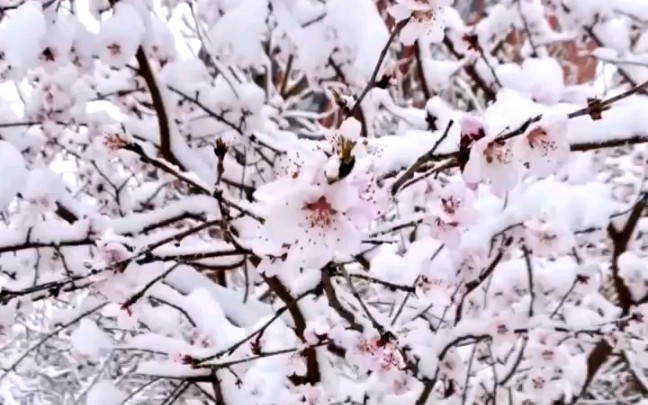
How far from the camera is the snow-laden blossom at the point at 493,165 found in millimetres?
1267

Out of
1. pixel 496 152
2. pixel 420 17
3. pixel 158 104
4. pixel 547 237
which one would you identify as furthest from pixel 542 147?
pixel 158 104

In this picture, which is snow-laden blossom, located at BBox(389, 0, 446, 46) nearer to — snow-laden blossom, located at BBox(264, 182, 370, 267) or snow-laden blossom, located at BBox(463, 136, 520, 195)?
snow-laden blossom, located at BBox(463, 136, 520, 195)

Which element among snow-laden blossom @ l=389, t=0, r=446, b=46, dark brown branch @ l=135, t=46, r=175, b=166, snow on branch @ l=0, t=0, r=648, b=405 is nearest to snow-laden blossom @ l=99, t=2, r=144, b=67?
snow on branch @ l=0, t=0, r=648, b=405

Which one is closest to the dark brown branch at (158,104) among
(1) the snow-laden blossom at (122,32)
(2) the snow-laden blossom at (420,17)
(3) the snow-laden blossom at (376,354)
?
(1) the snow-laden blossom at (122,32)

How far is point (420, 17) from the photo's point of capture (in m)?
1.55

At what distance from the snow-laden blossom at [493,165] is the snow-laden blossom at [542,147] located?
0.02m

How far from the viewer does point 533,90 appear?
109 inches

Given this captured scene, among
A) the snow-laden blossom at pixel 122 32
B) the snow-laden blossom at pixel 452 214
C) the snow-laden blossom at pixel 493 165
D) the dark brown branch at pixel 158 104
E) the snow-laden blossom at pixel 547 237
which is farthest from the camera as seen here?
the dark brown branch at pixel 158 104

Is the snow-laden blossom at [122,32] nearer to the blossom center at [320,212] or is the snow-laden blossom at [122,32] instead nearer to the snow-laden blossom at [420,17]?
the snow-laden blossom at [420,17]

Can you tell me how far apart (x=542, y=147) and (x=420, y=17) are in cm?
39

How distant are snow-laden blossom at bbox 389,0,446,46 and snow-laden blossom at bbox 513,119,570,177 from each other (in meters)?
0.33

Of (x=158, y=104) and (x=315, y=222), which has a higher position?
(x=158, y=104)

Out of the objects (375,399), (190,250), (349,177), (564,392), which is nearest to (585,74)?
(564,392)

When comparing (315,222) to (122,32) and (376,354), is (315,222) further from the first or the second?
(122,32)
